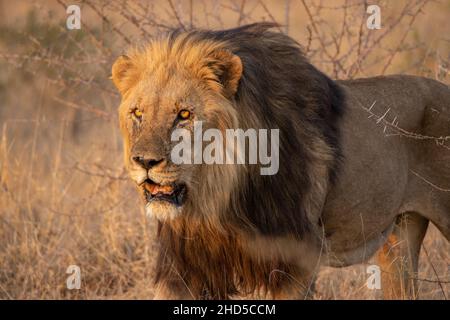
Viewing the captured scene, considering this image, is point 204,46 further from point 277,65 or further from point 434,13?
point 434,13

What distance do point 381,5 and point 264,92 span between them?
7.56 feet

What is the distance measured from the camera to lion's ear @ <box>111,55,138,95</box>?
4487mm

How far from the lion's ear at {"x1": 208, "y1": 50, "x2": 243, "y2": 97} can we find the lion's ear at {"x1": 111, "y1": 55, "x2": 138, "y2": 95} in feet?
1.37

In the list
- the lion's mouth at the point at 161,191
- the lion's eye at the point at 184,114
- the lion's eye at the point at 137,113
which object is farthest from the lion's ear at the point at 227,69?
the lion's mouth at the point at 161,191

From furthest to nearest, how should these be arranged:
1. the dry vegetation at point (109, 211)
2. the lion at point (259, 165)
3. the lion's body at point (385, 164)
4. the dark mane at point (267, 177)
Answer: the dry vegetation at point (109, 211)
the lion's body at point (385, 164)
the dark mane at point (267, 177)
the lion at point (259, 165)

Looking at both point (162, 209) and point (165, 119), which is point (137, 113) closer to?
point (165, 119)

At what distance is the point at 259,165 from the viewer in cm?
446

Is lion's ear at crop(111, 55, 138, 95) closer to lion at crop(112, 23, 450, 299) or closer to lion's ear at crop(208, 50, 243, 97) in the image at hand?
lion at crop(112, 23, 450, 299)

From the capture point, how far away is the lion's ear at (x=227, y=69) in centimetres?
430

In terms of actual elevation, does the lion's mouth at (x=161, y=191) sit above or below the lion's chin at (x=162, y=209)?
above

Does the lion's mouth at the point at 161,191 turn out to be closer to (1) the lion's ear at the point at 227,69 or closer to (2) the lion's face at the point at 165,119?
(2) the lion's face at the point at 165,119

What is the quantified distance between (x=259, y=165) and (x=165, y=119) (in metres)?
0.58

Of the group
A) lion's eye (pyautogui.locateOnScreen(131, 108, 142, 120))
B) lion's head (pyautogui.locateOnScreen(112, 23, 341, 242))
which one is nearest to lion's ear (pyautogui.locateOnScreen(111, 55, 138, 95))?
lion's head (pyautogui.locateOnScreen(112, 23, 341, 242))
